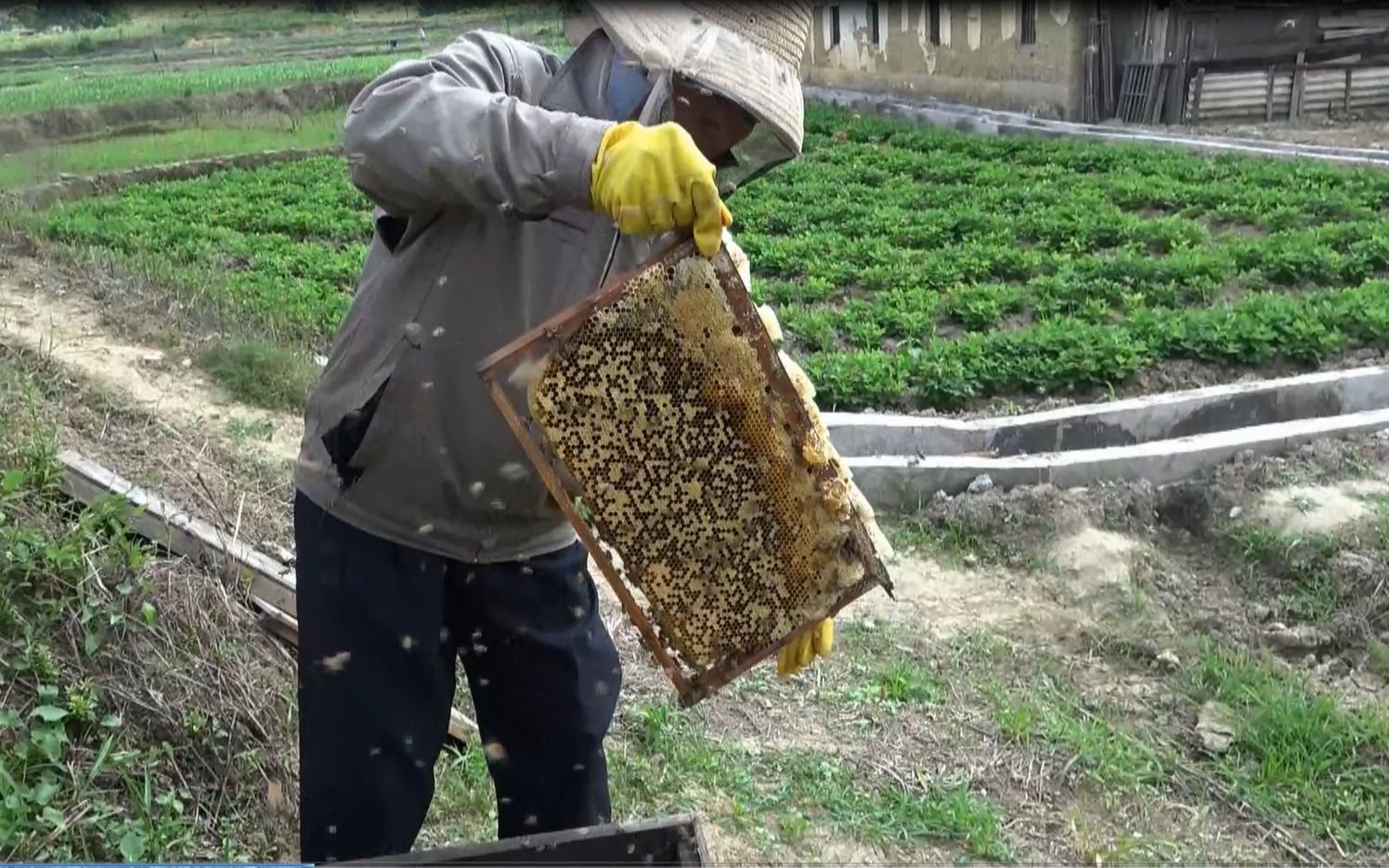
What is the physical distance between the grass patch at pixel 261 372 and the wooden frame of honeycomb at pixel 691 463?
4524 millimetres

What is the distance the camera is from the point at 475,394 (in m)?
2.13

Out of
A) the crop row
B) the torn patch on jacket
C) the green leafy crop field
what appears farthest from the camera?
the crop row

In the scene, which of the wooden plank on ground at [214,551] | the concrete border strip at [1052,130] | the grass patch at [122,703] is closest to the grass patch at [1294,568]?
the wooden plank on ground at [214,551]

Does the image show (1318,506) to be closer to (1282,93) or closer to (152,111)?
(152,111)

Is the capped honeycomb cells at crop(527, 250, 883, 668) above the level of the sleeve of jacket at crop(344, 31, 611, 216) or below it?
below

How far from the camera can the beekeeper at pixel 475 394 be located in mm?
1841

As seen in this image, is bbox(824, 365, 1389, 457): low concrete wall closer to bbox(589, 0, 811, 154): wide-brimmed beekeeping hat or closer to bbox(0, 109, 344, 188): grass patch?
bbox(589, 0, 811, 154): wide-brimmed beekeeping hat

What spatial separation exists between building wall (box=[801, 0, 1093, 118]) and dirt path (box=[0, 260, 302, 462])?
34.3ft

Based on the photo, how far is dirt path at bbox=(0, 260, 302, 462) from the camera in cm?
576

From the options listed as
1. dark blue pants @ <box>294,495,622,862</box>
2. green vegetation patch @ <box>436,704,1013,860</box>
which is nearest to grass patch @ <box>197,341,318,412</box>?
green vegetation patch @ <box>436,704,1013,860</box>

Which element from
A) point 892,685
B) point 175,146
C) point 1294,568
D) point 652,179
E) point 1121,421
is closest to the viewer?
point 652,179

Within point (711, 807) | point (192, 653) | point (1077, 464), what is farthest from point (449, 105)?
point (1077, 464)

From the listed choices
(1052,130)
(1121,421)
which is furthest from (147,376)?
(1052,130)

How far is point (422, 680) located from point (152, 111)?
986 cm
